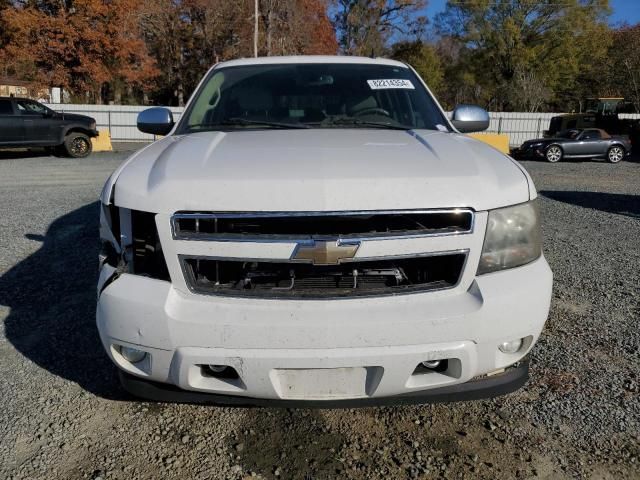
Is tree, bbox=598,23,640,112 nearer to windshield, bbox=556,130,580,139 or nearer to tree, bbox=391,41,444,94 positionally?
tree, bbox=391,41,444,94

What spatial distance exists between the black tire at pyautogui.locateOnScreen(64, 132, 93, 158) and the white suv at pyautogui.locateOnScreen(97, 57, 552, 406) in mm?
14996

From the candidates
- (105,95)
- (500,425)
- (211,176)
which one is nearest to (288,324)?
(211,176)

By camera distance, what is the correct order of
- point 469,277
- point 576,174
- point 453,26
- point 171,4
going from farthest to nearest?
point 453,26 → point 171,4 → point 576,174 → point 469,277

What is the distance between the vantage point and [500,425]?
8.03ft

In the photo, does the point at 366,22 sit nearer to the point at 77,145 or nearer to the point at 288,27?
the point at 288,27

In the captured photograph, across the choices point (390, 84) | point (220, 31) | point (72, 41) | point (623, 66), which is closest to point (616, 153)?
point (390, 84)

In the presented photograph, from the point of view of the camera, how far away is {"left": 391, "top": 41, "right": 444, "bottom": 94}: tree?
4219cm

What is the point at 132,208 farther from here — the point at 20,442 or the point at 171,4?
the point at 171,4

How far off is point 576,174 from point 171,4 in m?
29.0

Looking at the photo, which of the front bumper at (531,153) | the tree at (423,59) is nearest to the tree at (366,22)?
the tree at (423,59)

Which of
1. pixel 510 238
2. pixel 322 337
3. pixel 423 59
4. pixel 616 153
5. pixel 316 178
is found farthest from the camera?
pixel 423 59

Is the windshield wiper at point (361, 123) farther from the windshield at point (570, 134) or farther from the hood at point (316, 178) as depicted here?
the windshield at point (570, 134)

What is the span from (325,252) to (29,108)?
15.9 metres

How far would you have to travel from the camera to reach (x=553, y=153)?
59.8 ft
